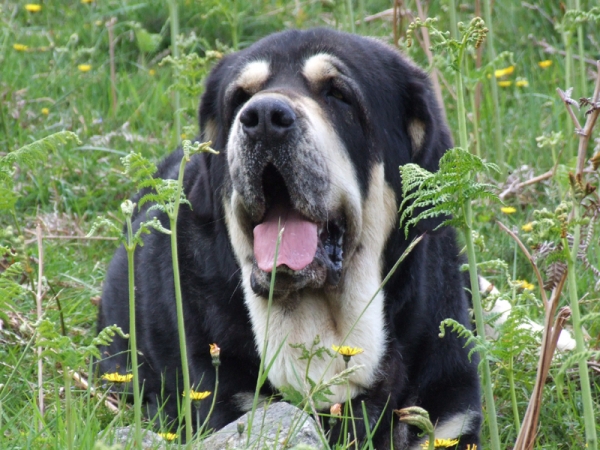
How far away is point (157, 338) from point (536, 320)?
165 centimetres

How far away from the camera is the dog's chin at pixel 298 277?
3031 millimetres

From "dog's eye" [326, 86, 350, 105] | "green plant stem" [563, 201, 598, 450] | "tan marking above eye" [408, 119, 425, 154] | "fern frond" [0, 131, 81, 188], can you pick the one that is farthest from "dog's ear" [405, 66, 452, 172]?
"fern frond" [0, 131, 81, 188]

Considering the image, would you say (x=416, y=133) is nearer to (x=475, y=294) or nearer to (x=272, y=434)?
(x=475, y=294)

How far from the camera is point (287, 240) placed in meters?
3.09

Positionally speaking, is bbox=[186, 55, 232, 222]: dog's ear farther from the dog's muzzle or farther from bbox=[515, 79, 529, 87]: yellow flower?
bbox=[515, 79, 529, 87]: yellow flower

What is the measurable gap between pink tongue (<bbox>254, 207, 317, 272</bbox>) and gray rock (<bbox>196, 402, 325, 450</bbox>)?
25.6 inches

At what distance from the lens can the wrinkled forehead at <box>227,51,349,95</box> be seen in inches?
126

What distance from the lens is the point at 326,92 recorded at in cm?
323

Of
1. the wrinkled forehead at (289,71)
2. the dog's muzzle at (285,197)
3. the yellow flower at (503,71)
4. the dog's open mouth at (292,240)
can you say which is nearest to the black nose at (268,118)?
the dog's muzzle at (285,197)

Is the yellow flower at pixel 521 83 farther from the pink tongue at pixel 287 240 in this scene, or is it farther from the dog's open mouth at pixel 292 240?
the pink tongue at pixel 287 240

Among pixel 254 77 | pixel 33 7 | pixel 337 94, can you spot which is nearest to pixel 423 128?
pixel 337 94

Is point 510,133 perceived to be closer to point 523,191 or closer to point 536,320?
point 523,191

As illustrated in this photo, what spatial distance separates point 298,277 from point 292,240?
0.44 feet

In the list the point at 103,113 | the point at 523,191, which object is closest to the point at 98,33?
the point at 103,113
